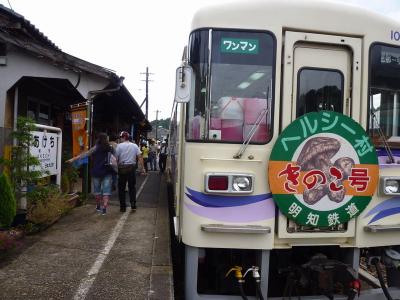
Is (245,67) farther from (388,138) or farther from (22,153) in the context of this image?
(22,153)

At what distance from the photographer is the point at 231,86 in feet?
12.2

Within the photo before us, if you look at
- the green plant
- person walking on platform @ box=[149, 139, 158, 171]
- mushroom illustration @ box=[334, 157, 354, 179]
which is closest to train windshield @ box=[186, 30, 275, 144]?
mushroom illustration @ box=[334, 157, 354, 179]

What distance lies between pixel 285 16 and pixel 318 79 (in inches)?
25.6

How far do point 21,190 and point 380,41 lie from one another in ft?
17.3

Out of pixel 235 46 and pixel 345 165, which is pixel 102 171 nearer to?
pixel 235 46

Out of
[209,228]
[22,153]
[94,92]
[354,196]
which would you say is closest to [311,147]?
[354,196]

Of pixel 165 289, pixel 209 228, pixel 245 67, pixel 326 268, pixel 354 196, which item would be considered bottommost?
pixel 165 289

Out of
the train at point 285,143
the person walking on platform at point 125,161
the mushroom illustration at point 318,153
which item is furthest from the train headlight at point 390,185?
the person walking on platform at point 125,161

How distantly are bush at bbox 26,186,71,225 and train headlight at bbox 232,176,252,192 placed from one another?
3.83 m

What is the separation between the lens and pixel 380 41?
3930 mm

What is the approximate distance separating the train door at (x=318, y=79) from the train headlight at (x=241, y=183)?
1.51 feet

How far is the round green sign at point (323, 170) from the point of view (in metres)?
3.63

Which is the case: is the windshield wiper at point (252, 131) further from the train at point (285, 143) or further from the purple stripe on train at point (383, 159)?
the purple stripe on train at point (383, 159)

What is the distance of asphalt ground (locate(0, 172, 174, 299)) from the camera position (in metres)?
4.04
